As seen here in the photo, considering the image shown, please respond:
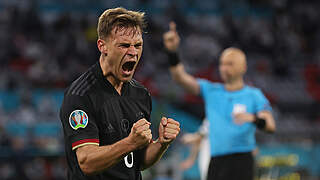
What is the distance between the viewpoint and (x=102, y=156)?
9.93 ft

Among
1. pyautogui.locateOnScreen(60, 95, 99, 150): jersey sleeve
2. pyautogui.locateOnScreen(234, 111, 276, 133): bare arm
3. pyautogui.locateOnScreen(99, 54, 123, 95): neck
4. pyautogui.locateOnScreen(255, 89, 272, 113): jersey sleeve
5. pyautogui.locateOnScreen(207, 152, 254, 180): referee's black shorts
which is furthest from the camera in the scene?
pyautogui.locateOnScreen(255, 89, 272, 113): jersey sleeve

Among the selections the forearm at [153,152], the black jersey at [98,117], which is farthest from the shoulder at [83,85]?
the forearm at [153,152]

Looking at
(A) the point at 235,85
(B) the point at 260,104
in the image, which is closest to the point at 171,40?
(A) the point at 235,85

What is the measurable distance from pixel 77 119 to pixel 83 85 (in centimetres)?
23

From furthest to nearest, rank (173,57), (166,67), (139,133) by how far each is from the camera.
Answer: (166,67) → (173,57) → (139,133)

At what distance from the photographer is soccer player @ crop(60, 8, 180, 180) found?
3041 mm

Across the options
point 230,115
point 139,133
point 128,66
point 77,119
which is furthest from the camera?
point 230,115

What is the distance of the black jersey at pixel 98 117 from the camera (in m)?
3.15

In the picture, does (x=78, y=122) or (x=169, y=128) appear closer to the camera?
(x=78, y=122)

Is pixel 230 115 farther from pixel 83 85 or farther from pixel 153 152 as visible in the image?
pixel 83 85

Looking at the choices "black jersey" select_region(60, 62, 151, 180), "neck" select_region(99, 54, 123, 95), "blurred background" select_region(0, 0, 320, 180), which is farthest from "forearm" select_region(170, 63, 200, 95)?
"blurred background" select_region(0, 0, 320, 180)

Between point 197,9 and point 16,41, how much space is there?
6622 millimetres

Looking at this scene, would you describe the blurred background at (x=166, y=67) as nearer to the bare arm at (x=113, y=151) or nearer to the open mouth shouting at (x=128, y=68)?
the open mouth shouting at (x=128, y=68)

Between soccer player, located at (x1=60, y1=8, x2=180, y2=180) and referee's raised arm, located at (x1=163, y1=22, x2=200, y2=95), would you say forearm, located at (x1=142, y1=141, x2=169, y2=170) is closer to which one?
soccer player, located at (x1=60, y1=8, x2=180, y2=180)
